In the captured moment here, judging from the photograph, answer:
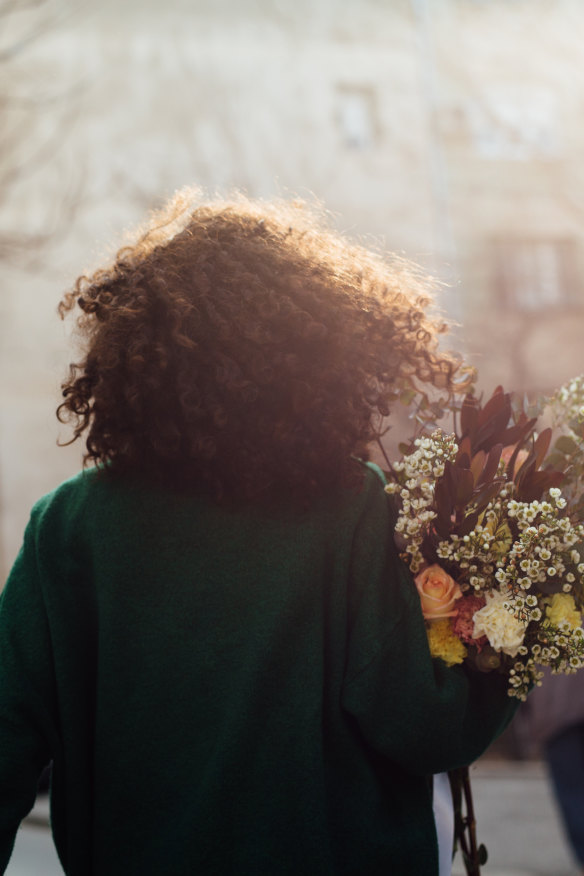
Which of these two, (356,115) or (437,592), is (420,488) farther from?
(356,115)

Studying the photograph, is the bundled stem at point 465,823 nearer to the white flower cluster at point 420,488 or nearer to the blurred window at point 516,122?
the white flower cluster at point 420,488

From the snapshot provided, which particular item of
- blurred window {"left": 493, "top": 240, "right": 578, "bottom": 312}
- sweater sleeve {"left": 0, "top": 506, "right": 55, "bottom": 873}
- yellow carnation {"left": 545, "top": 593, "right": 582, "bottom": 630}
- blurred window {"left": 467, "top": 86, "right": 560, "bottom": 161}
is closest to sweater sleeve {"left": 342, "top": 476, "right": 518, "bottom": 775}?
yellow carnation {"left": 545, "top": 593, "right": 582, "bottom": 630}

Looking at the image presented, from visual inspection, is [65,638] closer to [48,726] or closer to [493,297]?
[48,726]

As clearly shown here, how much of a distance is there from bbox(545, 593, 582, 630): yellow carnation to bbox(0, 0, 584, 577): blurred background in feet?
23.0

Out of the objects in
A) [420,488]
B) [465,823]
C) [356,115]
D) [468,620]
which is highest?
[356,115]

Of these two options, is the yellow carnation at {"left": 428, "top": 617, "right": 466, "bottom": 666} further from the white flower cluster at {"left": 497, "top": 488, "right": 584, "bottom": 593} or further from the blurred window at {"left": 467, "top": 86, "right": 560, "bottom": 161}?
the blurred window at {"left": 467, "top": 86, "right": 560, "bottom": 161}

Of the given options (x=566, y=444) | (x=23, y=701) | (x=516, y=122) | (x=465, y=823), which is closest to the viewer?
(x=23, y=701)

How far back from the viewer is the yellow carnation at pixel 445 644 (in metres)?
1.59

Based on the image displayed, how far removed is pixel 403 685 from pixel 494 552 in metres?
0.29

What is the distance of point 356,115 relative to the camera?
9789 mm

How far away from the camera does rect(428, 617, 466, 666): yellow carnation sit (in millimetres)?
1591

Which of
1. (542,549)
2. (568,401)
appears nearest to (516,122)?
(568,401)

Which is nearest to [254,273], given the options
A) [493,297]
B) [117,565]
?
[117,565]

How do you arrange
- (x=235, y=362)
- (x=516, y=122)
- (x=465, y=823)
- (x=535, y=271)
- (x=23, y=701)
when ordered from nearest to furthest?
1. (x=235, y=362)
2. (x=23, y=701)
3. (x=465, y=823)
4. (x=516, y=122)
5. (x=535, y=271)
